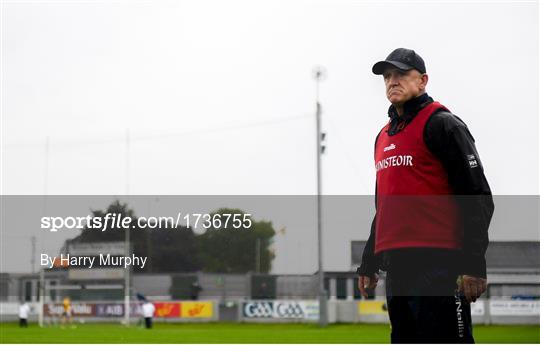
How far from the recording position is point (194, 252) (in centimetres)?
4438

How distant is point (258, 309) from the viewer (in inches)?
1690

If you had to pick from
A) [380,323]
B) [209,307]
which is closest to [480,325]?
[380,323]

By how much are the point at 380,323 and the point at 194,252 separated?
396 inches

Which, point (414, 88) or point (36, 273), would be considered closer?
point (414, 88)

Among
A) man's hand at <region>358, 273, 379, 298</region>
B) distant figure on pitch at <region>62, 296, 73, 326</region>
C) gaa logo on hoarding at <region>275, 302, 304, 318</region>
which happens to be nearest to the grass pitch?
distant figure on pitch at <region>62, 296, 73, 326</region>

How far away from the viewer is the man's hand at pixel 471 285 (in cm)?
390

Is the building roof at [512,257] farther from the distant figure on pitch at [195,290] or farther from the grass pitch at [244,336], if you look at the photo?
the grass pitch at [244,336]

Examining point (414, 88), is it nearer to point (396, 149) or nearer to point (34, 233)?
point (396, 149)

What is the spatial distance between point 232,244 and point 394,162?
33.3 feet

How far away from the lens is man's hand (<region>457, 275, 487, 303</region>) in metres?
3.90

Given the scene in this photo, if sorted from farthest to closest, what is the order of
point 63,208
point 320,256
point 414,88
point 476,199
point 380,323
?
1. point 380,323
2. point 320,256
3. point 63,208
4. point 414,88
5. point 476,199

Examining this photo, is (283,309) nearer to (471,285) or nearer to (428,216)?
(428,216)

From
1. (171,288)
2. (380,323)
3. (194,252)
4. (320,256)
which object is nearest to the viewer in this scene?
(320,256)

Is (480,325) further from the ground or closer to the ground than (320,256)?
closer to the ground
